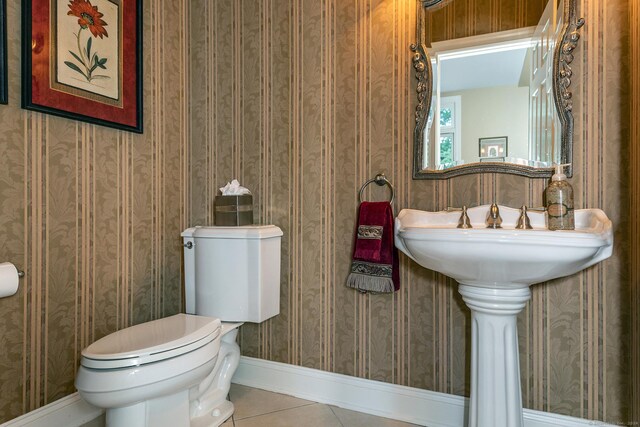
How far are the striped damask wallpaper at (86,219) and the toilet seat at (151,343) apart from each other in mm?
329

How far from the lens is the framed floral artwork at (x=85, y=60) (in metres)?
1.47

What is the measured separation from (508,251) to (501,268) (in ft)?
0.27

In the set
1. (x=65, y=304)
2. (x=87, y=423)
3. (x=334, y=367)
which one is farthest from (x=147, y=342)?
(x=334, y=367)

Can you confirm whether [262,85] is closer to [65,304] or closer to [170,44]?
[170,44]

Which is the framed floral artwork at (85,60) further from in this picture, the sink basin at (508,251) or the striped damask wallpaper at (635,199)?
the striped damask wallpaper at (635,199)

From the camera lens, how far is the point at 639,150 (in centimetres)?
130

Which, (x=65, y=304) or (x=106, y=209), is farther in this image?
(x=106, y=209)

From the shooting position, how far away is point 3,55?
4.53 ft

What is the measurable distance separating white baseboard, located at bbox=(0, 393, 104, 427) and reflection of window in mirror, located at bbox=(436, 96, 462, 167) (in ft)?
5.96

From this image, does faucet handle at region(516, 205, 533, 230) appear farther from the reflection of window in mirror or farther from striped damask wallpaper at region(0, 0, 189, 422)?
striped damask wallpaper at region(0, 0, 189, 422)

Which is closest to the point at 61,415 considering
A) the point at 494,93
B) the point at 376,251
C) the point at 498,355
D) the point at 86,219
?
the point at 86,219

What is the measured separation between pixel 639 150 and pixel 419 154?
742 mm

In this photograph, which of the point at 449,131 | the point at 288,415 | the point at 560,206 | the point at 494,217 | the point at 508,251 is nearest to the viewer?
the point at 508,251

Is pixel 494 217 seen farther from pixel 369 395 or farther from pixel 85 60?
pixel 85 60
